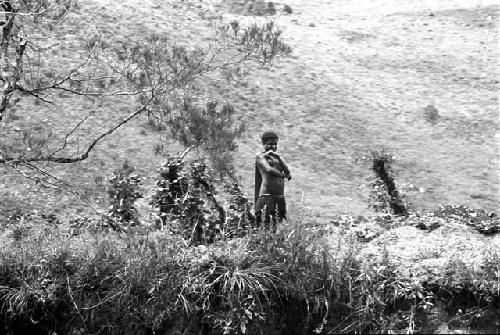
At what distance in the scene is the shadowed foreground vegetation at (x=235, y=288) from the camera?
21.3 feet

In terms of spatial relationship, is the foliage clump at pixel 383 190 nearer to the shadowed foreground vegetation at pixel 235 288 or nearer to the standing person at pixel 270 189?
the standing person at pixel 270 189

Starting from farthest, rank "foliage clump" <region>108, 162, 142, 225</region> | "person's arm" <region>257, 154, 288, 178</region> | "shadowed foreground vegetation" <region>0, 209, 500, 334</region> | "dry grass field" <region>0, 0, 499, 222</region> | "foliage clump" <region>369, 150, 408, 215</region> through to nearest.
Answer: "dry grass field" <region>0, 0, 499, 222</region>, "foliage clump" <region>369, 150, 408, 215</region>, "foliage clump" <region>108, 162, 142, 225</region>, "person's arm" <region>257, 154, 288, 178</region>, "shadowed foreground vegetation" <region>0, 209, 500, 334</region>

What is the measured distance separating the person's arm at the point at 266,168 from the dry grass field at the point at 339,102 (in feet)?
15.5

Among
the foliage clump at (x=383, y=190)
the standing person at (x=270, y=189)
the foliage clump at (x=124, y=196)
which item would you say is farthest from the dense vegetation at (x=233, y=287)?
the foliage clump at (x=383, y=190)

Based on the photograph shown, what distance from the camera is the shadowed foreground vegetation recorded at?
6488mm

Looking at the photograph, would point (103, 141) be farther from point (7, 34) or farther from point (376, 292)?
point (376, 292)

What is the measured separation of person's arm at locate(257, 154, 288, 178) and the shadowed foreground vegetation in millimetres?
821

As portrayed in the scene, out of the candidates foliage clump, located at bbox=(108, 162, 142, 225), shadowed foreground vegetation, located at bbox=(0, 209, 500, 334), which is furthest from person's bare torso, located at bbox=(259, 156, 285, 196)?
foliage clump, located at bbox=(108, 162, 142, 225)

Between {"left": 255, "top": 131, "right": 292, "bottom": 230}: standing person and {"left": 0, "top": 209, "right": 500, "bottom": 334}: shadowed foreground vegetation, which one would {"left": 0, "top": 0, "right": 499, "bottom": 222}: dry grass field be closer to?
{"left": 255, "top": 131, "right": 292, "bottom": 230}: standing person

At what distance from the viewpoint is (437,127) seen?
17.9 meters

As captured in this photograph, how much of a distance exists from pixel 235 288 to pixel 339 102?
12.4 m

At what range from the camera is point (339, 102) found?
1870 centimetres

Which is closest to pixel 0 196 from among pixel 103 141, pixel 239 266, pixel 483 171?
pixel 103 141

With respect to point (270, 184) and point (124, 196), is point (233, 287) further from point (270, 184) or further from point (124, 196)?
point (124, 196)
